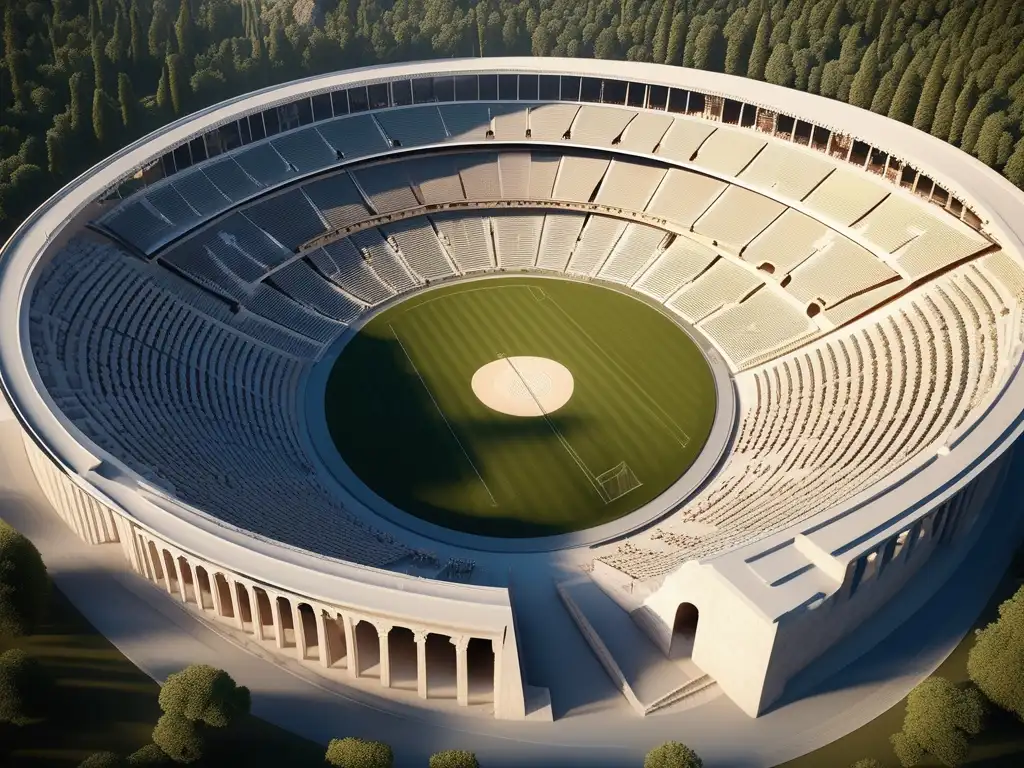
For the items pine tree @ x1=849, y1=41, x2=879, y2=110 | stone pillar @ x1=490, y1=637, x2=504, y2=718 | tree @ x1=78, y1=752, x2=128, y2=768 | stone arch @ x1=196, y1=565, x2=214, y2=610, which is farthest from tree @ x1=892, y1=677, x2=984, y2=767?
pine tree @ x1=849, y1=41, x2=879, y2=110

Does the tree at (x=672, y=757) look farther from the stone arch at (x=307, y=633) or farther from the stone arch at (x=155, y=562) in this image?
the stone arch at (x=155, y=562)

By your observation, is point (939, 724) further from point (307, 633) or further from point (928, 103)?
point (928, 103)

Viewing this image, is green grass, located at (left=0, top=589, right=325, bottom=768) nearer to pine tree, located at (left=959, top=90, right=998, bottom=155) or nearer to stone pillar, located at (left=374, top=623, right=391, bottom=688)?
stone pillar, located at (left=374, top=623, right=391, bottom=688)

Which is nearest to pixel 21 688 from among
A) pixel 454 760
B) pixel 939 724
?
pixel 454 760

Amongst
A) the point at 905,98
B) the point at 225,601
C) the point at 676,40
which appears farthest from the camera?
the point at 676,40

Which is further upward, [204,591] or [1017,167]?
[1017,167]
